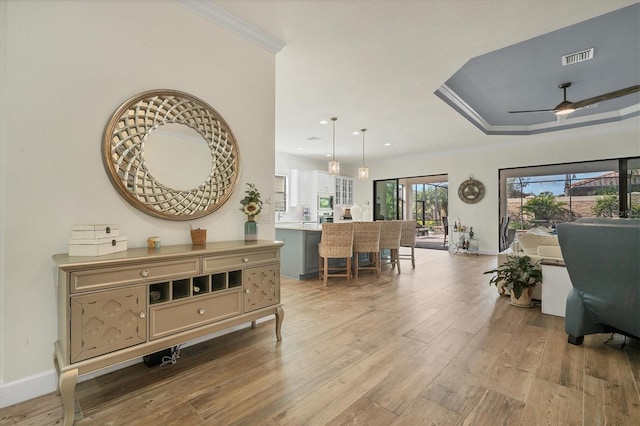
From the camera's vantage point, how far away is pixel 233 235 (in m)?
2.71

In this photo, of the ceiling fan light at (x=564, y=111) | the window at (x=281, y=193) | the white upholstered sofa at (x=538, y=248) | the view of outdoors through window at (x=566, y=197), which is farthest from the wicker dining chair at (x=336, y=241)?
the view of outdoors through window at (x=566, y=197)

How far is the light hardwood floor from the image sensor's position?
1.57m

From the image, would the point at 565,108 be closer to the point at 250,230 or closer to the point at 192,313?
the point at 250,230

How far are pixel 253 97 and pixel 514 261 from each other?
346 centimetres

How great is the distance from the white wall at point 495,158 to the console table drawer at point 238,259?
587cm

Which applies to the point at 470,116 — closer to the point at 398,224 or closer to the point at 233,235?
the point at 398,224

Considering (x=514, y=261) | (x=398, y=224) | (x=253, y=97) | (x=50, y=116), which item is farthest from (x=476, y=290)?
(x=50, y=116)

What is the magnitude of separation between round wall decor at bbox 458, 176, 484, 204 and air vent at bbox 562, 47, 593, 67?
14.3ft

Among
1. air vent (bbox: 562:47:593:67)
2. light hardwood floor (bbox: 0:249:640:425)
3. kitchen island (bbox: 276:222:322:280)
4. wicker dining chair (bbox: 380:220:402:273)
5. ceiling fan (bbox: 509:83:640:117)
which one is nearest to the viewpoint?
light hardwood floor (bbox: 0:249:640:425)

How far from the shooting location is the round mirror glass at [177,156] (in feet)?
7.26

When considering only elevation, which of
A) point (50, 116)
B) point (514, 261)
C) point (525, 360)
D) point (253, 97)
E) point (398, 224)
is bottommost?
point (525, 360)

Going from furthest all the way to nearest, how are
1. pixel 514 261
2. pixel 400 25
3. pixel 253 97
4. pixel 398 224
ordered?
pixel 398 224, pixel 514 261, pixel 253 97, pixel 400 25

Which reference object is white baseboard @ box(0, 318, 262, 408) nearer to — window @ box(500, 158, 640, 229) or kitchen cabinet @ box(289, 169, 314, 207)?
kitchen cabinet @ box(289, 169, 314, 207)

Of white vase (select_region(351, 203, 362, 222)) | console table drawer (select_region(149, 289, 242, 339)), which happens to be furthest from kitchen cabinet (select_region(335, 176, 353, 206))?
console table drawer (select_region(149, 289, 242, 339))
